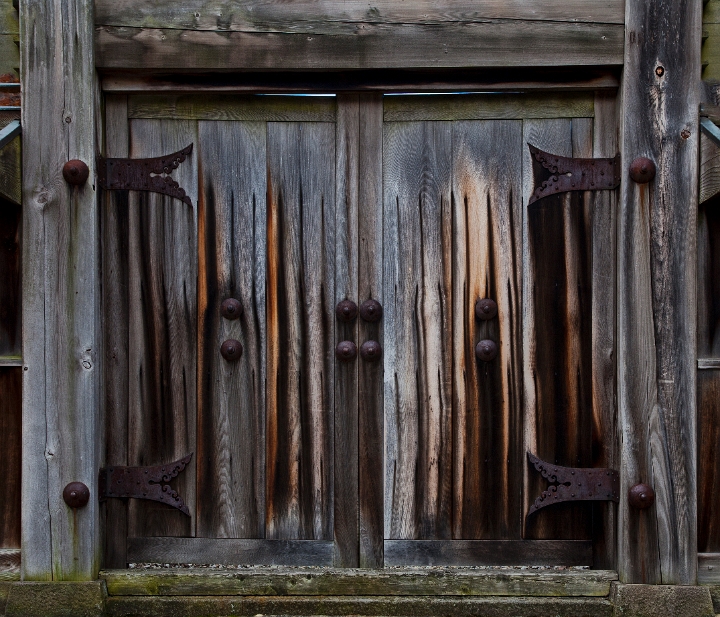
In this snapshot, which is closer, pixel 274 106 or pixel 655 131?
pixel 655 131

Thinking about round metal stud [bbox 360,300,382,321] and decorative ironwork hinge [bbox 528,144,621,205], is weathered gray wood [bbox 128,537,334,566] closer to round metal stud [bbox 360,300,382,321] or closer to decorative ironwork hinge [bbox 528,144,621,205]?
round metal stud [bbox 360,300,382,321]

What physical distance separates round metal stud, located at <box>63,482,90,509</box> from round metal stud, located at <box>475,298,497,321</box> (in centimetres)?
167

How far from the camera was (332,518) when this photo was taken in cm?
276

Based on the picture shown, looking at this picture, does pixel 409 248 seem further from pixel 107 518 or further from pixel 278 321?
pixel 107 518

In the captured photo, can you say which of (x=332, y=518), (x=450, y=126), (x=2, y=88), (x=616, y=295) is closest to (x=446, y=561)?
(x=332, y=518)

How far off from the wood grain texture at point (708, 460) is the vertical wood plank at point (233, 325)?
1711 mm

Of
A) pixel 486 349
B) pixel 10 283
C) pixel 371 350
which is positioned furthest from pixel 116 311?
pixel 486 349

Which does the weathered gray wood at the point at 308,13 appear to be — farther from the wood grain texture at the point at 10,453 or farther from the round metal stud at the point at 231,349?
the wood grain texture at the point at 10,453

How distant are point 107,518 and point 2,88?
5.89ft

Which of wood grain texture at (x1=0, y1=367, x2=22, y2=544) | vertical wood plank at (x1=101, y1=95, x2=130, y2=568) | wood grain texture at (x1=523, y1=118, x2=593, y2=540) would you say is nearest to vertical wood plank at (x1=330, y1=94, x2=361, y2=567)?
wood grain texture at (x1=523, y1=118, x2=593, y2=540)

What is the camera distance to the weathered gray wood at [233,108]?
9.05ft

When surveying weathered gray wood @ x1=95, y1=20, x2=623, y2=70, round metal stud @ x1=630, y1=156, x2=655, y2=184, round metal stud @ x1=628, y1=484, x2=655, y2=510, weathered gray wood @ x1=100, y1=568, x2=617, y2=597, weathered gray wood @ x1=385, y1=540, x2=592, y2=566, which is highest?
weathered gray wood @ x1=95, y1=20, x2=623, y2=70

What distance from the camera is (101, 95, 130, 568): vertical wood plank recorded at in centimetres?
276

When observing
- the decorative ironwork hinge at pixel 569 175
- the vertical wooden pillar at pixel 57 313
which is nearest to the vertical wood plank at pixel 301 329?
the vertical wooden pillar at pixel 57 313
